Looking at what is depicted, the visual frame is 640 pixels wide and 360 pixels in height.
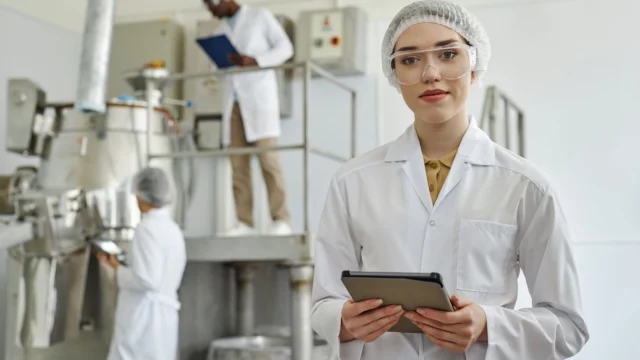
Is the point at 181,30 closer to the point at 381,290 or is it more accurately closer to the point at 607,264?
the point at 607,264

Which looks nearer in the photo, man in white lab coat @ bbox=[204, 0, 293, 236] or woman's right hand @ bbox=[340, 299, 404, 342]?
woman's right hand @ bbox=[340, 299, 404, 342]

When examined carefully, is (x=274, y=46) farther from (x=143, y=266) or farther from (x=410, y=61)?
(x=410, y=61)

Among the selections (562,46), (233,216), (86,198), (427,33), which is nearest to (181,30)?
(233,216)

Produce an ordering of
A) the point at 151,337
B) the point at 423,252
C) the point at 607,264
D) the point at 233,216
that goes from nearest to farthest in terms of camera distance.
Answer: the point at 423,252 < the point at 151,337 < the point at 607,264 < the point at 233,216

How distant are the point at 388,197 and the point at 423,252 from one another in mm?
98

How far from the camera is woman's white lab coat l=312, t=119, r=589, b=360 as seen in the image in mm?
989

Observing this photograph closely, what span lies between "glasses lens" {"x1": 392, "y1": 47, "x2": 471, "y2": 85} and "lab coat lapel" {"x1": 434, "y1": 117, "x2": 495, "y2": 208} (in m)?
0.10

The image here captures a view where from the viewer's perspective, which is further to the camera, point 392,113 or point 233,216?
point 233,216

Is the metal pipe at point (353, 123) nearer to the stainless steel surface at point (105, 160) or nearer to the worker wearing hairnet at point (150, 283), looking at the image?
the stainless steel surface at point (105, 160)

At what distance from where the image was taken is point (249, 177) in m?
3.36

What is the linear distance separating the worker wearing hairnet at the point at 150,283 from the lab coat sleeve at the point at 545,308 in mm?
1933

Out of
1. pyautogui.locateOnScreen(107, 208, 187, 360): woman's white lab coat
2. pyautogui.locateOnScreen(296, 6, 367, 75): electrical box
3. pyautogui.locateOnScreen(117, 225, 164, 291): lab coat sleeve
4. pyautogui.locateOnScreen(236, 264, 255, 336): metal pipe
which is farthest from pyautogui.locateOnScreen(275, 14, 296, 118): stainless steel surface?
pyautogui.locateOnScreen(117, 225, 164, 291): lab coat sleeve

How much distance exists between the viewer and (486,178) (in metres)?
1.06

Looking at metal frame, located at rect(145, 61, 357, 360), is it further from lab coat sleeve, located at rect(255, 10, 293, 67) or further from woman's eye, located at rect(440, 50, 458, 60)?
woman's eye, located at rect(440, 50, 458, 60)
